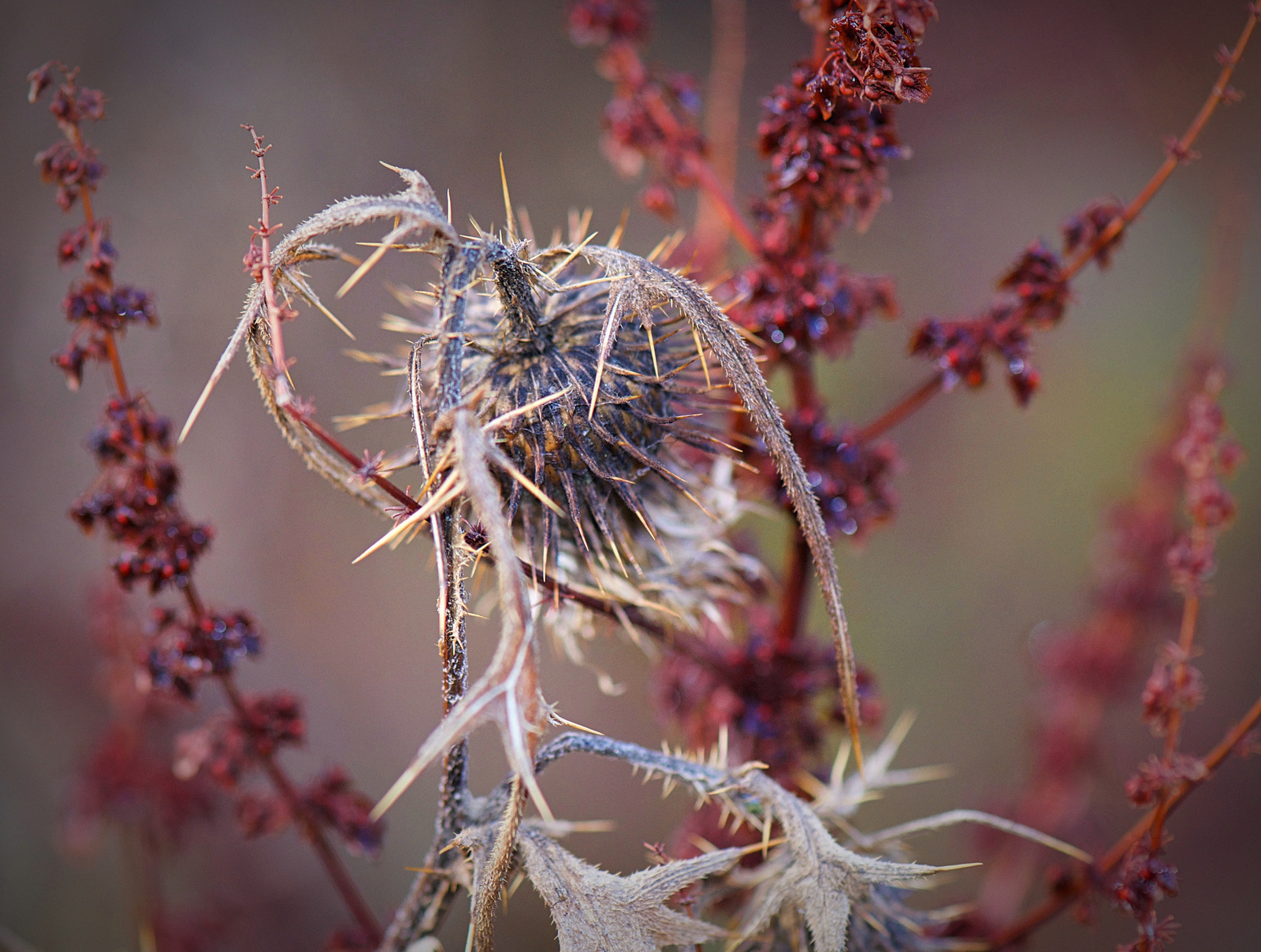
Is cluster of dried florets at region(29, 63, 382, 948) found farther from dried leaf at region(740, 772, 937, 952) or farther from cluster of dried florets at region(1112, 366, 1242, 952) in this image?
cluster of dried florets at region(1112, 366, 1242, 952)

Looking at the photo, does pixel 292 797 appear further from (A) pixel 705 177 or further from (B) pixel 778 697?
(A) pixel 705 177

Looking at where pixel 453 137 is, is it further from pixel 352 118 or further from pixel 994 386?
pixel 994 386

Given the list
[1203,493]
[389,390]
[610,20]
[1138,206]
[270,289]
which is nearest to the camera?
[270,289]

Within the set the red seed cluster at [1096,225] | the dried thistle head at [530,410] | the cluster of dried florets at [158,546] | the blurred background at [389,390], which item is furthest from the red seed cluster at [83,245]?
the blurred background at [389,390]

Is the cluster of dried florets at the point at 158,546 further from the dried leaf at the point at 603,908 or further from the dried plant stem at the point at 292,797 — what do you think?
the dried leaf at the point at 603,908

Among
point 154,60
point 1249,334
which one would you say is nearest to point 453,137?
point 154,60

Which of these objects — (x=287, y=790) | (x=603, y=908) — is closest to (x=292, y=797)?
(x=287, y=790)
